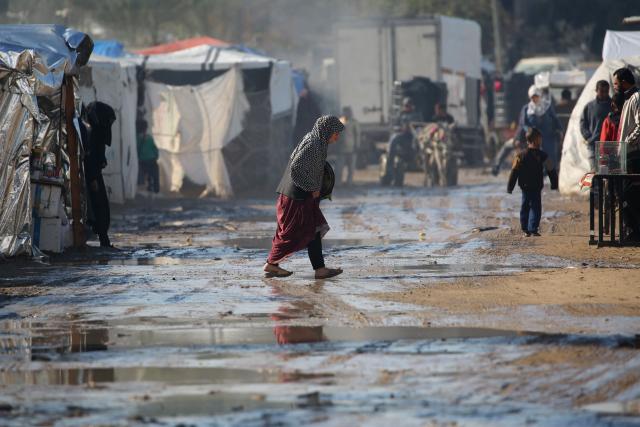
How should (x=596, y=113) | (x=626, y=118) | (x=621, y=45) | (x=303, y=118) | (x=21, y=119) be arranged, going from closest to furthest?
(x=626, y=118) → (x=21, y=119) → (x=596, y=113) → (x=621, y=45) → (x=303, y=118)

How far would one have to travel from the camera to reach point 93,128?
56.0 feet

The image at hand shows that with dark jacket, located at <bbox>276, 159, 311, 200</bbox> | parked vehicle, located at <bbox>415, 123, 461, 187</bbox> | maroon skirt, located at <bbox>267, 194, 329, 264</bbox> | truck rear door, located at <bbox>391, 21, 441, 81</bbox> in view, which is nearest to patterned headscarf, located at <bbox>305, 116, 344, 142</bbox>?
dark jacket, located at <bbox>276, 159, 311, 200</bbox>

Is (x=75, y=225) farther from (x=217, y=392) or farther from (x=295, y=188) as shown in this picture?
(x=217, y=392)

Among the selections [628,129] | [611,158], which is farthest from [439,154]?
[611,158]

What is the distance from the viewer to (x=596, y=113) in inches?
802

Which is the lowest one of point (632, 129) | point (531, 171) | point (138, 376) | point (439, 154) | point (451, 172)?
point (451, 172)

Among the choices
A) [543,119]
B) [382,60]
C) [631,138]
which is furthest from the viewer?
[382,60]

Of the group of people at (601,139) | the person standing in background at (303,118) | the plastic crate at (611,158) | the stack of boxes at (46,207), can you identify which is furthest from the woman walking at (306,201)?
the person standing in background at (303,118)

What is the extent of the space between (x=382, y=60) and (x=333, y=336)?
29.5 meters

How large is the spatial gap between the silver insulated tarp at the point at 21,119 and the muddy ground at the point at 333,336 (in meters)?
0.46

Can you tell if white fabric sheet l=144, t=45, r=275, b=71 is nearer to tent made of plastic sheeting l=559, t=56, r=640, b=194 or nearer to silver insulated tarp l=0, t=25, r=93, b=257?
tent made of plastic sheeting l=559, t=56, r=640, b=194

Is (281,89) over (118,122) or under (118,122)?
over

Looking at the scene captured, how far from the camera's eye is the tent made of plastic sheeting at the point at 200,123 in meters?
28.2

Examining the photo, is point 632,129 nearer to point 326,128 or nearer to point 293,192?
point 326,128
